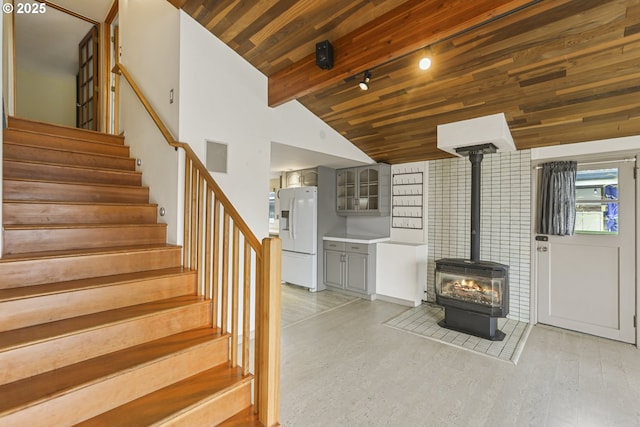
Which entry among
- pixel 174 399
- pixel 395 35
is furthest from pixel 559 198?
pixel 174 399

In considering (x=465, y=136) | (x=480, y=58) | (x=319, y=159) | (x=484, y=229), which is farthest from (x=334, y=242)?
(x=480, y=58)

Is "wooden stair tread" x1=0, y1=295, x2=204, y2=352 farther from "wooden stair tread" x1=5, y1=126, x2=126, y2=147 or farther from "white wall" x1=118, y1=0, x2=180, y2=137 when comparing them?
"wooden stair tread" x1=5, y1=126, x2=126, y2=147

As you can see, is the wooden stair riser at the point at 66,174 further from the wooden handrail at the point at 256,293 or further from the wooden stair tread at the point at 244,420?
the wooden stair tread at the point at 244,420

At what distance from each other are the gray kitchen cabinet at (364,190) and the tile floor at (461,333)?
1634 millimetres

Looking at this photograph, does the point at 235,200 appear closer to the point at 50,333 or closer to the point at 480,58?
the point at 50,333

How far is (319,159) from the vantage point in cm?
450

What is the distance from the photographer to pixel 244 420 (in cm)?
169

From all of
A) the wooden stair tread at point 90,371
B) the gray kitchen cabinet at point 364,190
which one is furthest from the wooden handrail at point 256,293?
the gray kitchen cabinet at point 364,190

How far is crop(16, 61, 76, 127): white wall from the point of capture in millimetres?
5273

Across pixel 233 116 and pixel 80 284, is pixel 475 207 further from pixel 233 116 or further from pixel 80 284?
pixel 80 284

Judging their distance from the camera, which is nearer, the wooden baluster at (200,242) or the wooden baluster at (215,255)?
the wooden baluster at (215,255)

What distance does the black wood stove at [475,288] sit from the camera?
3.27m

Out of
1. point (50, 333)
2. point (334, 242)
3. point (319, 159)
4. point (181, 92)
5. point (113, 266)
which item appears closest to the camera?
point (50, 333)

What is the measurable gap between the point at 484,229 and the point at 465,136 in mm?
1408
